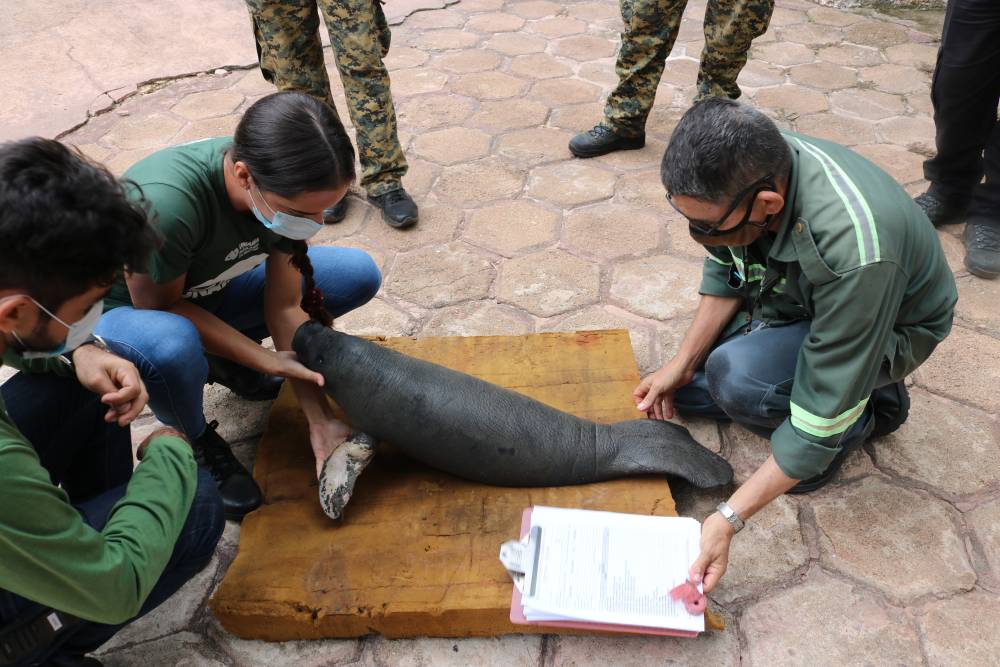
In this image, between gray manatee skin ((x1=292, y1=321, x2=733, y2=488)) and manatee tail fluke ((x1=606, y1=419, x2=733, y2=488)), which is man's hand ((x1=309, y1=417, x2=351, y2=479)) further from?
manatee tail fluke ((x1=606, y1=419, x2=733, y2=488))

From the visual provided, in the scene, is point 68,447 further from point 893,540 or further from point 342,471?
point 893,540

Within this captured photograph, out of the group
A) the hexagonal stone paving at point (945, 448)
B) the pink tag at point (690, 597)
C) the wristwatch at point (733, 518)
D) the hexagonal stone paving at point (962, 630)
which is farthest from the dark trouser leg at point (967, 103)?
the pink tag at point (690, 597)

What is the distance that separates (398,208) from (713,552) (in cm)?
256

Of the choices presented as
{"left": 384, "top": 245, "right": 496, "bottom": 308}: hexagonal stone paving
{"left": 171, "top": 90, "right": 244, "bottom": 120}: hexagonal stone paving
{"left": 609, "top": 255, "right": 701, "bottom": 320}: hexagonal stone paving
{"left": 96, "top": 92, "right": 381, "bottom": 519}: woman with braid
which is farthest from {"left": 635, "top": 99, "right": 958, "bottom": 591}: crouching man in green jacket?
{"left": 171, "top": 90, "right": 244, "bottom": 120}: hexagonal stone paving

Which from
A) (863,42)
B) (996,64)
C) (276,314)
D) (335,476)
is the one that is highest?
(996,64)

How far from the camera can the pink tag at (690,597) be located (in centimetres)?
184

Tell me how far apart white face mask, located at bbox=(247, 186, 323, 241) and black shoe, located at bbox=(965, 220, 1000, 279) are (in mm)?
3004

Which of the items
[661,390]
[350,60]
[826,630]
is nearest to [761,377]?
[661,390]

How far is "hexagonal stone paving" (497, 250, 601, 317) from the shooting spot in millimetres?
3283

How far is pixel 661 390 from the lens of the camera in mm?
2523

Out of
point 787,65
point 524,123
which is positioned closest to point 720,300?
point 524,123

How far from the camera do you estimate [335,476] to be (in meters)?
2.18

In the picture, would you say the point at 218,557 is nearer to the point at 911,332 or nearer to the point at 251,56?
the point at 911,332

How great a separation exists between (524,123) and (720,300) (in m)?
2.64
